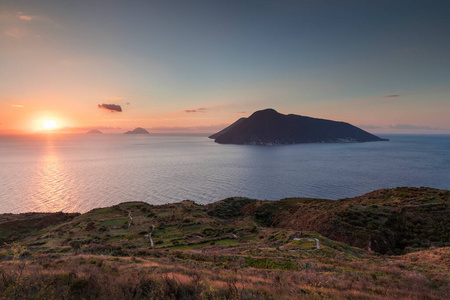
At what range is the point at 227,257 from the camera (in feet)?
58.7

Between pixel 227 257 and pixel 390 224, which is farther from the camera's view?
pixel 390 224

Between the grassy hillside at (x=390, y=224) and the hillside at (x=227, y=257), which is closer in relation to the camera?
the hillside at (x=227, y=257)

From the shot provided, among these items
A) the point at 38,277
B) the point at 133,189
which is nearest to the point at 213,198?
the point at 133,189

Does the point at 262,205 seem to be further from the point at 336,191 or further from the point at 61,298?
the point at 61,298

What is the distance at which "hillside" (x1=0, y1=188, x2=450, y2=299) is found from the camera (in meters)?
8.70

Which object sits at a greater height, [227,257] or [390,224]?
[227,257]

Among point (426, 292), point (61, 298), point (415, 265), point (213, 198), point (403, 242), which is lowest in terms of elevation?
point (213, 198)

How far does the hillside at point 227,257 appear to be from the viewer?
870 centimetres

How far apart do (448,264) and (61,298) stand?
27.7 m

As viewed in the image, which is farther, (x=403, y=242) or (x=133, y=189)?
Answer: (x=133, y=189)

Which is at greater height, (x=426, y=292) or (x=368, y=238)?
(x=426, y=292)

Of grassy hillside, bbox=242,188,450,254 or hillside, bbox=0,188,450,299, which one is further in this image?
grassy hillside, bbox=242,188,450,254

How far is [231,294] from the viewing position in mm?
7820

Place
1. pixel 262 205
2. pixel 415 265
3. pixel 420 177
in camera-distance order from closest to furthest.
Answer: pixel 415 265 → pixel 262 205 → pixel 420 177
